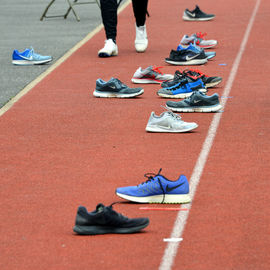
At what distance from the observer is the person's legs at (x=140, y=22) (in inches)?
436

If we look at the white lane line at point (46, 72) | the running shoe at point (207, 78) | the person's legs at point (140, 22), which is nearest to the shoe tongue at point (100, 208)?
the white lane line at point (46, 72)

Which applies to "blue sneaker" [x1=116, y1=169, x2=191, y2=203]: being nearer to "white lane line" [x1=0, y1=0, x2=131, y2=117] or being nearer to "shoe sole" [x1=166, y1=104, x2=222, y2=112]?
"shoe sole" [x1=166, y1=104, x2=222, y2=112]

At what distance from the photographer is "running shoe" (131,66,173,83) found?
907cm

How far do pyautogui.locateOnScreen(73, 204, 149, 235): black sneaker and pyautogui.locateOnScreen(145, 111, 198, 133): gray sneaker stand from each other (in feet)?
7.83

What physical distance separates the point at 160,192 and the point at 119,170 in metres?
0.80

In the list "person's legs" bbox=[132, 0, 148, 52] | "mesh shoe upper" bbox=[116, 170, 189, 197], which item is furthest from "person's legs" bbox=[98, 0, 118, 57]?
"mesh shoe upper" bbox=[116, 170, 189, 197]

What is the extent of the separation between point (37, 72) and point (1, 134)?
2.98 m

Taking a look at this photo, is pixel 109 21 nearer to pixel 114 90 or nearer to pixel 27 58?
pixel 27 58

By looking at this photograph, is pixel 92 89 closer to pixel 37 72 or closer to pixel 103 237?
pixel 37 72

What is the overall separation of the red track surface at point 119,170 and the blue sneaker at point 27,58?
295 mm

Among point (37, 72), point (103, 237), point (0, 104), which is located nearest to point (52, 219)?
point (103, 237)

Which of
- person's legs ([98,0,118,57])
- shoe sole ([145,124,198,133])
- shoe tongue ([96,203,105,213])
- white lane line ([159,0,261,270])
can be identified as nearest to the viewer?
white lane line ([159,0,261,270])

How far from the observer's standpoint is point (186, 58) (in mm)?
10102

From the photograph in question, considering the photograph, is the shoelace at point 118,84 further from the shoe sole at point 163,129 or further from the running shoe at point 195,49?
the running shoe at point 195,49
